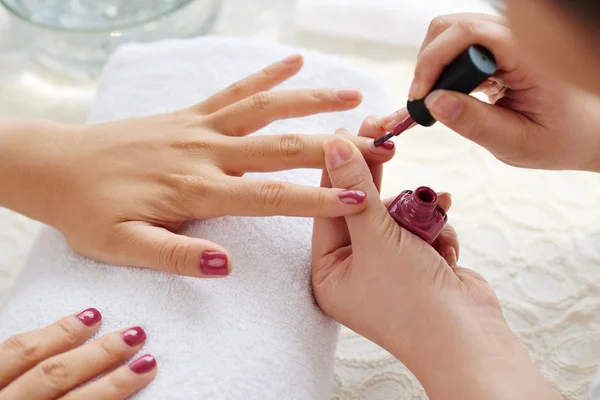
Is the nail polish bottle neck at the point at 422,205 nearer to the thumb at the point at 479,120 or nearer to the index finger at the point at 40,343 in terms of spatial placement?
the thumb at the point at 479,120

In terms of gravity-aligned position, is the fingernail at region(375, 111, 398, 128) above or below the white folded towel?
above

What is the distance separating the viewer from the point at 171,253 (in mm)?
822

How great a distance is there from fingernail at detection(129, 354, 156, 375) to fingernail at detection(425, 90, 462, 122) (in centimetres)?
41

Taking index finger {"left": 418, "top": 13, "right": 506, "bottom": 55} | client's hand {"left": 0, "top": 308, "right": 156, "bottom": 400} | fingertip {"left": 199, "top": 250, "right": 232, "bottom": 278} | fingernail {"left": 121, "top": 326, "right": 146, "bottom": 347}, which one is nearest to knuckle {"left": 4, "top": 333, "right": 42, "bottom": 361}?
client's hand {"left": 0, "top": 308, "right": 156, "bottom": 400}

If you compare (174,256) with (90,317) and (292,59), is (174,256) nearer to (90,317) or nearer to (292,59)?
(90,317)

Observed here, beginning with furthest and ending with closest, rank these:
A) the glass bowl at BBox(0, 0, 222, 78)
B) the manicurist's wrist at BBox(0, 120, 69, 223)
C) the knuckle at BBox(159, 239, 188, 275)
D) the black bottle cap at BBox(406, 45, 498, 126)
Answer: the glass bowl at BBox(0, 0, 222, 78) → the manicurist's wrist at BBox(0, 120, 69, 223) → the knuckle at BBox(159, 239, 188, 275) → the black bottle cap at BBox(406, 45, 498, 126)

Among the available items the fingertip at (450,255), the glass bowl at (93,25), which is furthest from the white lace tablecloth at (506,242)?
the fingertip at (450,255)

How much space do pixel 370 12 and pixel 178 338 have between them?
94 centimetres

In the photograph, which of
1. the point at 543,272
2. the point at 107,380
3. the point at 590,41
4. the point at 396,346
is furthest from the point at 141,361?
the point at 543,272

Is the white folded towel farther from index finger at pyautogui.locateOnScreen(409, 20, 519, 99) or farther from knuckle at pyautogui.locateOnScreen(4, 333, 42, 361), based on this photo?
knuckle at pyautogui.locateOnScreen(4, 333, 42, 361)

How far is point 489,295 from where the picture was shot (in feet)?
2.76

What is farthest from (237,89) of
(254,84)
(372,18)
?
(372,18)

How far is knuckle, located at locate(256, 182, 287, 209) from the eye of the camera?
0.85 meters

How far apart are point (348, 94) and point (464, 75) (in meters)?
0.24
